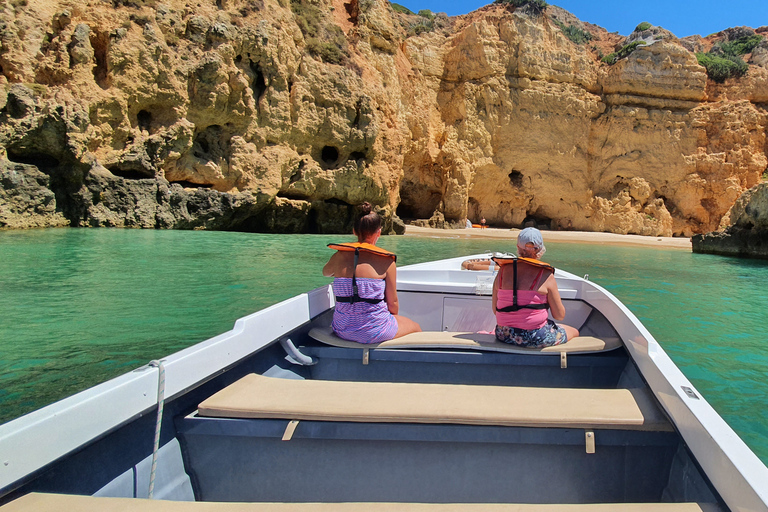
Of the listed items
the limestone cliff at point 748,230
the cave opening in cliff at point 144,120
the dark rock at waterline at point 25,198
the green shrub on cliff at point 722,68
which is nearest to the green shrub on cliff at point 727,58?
the green shrub on cliff at point 722,68

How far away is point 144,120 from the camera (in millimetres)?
16531

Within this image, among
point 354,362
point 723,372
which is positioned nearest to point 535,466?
point 354,362

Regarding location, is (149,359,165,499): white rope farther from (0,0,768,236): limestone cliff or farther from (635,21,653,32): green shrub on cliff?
(635,21,653,32): green shrub on cliff

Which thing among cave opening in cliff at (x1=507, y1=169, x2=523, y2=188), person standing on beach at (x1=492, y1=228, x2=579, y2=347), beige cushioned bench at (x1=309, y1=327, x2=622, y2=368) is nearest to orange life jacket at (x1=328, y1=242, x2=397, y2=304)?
beige cushioned bench at (x1=309, y1=327, x2=622, y2=368)

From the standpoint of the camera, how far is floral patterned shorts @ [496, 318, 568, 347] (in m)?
2.85

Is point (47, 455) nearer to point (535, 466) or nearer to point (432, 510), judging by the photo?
point (432, 510)

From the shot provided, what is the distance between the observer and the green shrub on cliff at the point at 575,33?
31047 mm

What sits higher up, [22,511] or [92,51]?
[92,51]

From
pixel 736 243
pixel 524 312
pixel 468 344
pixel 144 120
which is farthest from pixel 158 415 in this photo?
pixel 736 243

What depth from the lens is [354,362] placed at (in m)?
2.77

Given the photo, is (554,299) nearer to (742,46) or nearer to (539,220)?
(539,220)

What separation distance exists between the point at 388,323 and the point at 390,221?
19.4 m

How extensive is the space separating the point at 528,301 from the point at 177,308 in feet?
14.1

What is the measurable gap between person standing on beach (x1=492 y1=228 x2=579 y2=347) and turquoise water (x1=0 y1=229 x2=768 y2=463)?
4.61ft
